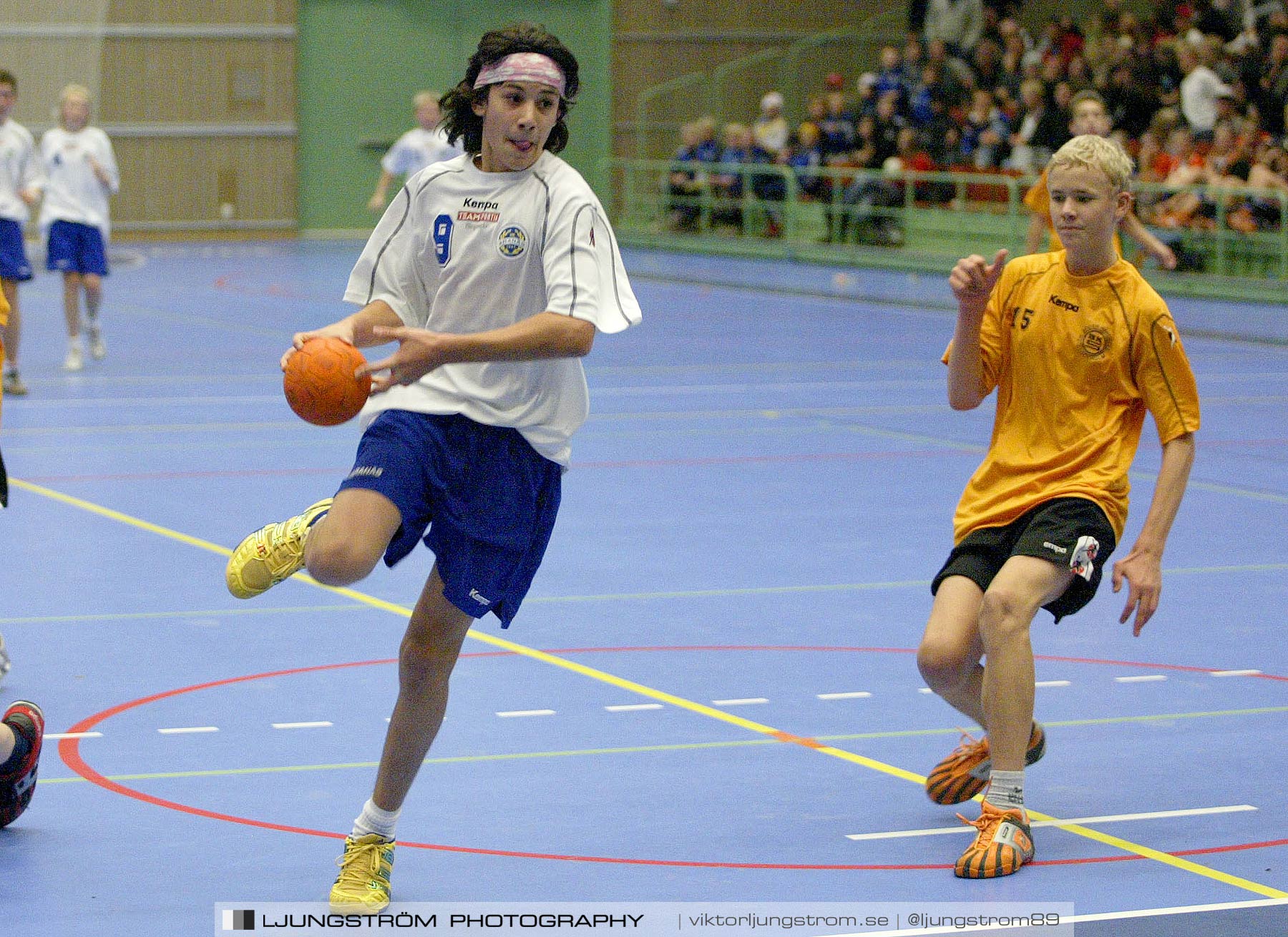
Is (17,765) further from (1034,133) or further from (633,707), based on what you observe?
(1034,133)

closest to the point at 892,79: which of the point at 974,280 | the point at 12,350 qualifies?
the point at 12,350

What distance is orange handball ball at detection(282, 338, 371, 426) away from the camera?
4.33 meters

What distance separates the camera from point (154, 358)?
53.1 feet

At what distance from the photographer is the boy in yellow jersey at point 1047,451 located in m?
4.75

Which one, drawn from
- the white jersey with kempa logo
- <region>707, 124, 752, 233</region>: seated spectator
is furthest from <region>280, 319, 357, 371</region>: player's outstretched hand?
<region>707, 124, 752, 233</region>: seated spectator

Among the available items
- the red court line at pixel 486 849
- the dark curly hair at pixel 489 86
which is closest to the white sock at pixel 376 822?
the red court line at pixel 486 849

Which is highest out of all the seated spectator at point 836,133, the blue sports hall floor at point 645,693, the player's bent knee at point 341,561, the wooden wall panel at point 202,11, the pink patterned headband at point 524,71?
the wooden wall panel at point 202,11

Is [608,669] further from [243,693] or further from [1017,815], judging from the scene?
[1017,815]

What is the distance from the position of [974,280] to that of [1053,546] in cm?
68

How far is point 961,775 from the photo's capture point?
505 cm

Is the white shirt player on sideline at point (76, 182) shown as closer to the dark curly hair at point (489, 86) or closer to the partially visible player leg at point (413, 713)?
the dark curly hair at point (489, 86)

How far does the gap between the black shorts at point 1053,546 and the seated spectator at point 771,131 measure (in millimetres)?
22354

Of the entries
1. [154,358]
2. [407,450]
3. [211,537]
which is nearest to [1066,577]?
[407,450]

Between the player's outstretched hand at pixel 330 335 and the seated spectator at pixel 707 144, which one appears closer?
the player's outstretched hand at pixel 330 335
